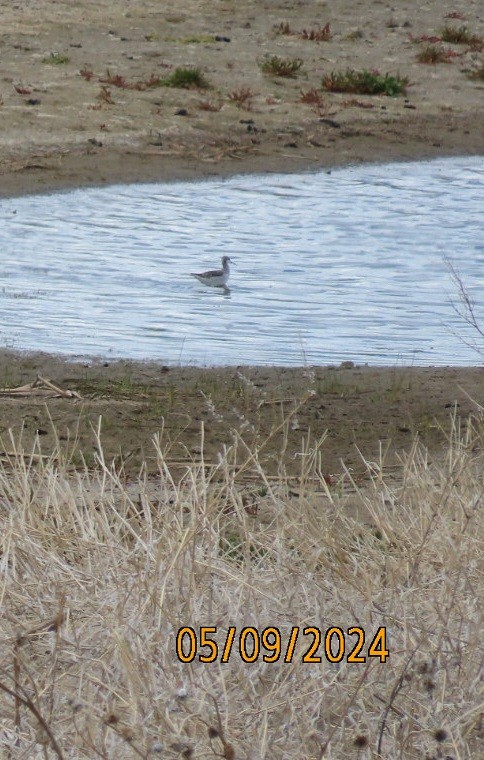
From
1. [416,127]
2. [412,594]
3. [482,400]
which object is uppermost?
[412,594]

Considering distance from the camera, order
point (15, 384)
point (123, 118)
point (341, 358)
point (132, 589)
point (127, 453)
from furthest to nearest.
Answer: point (123, 118) < point (341, 358) < point (15, 384) < point (127, 453) < point (132, 589)

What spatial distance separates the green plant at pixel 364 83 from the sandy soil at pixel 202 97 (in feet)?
0.51

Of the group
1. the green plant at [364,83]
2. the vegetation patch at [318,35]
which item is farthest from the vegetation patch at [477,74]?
the vegetation patch at [318,35]

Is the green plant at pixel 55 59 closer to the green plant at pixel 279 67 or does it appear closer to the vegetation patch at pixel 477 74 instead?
the green plant at pixel 279 67

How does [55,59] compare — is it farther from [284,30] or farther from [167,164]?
[284,30]

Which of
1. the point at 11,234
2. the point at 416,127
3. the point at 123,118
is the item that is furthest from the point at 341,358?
the point at 416,127

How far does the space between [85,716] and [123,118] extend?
1424 cm

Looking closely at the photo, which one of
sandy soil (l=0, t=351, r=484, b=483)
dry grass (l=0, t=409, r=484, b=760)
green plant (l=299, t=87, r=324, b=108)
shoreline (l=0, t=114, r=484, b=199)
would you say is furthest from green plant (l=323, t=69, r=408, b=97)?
dry grass (l=0, t=409, r=484, b=760)

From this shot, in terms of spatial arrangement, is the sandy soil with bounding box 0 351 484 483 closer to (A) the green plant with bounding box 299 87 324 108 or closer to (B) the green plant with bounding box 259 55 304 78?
(A) the green plant with bounding box 299 87 324 108

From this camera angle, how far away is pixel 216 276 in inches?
446

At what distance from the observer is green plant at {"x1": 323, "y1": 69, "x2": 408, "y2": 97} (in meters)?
20.0

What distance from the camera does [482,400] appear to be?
851 cm

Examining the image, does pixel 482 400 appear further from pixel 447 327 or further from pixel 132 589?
pixel 132 589

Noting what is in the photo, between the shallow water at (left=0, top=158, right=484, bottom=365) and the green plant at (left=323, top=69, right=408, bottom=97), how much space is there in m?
3.03
